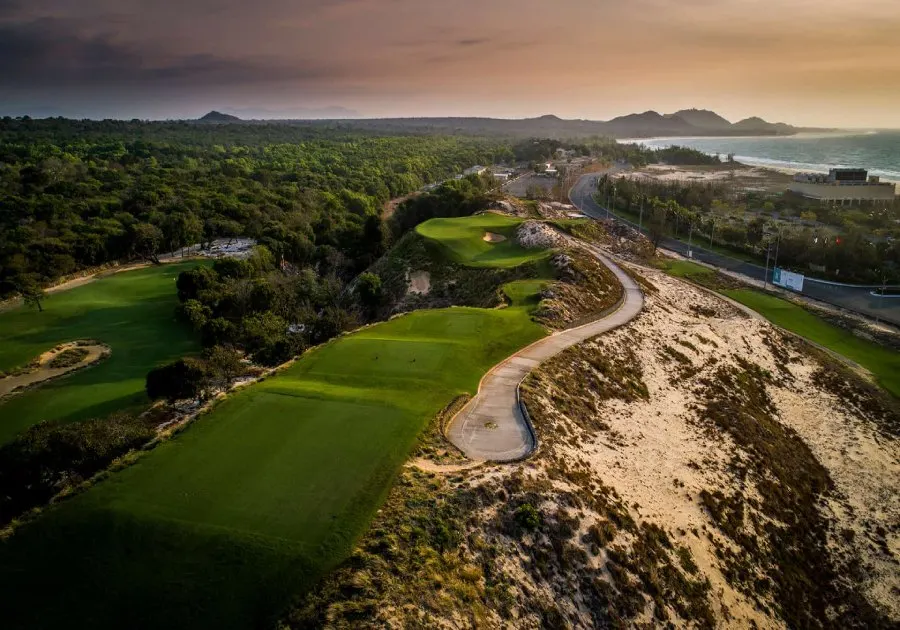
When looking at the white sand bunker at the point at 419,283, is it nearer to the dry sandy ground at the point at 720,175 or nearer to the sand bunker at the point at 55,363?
the sand bunker at the point at 55,363

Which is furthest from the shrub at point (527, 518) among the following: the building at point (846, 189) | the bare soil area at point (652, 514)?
the building at point (846, 189)

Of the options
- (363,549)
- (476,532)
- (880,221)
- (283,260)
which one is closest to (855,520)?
(476,532)

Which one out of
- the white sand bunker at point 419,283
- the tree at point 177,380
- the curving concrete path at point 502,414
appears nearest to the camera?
the curving concrete path at point 502,414

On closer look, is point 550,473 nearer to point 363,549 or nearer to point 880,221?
point 363,549

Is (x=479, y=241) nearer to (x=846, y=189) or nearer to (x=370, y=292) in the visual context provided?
(x=370, y=292)

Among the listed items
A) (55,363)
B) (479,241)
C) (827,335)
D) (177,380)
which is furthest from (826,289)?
(55,363)
